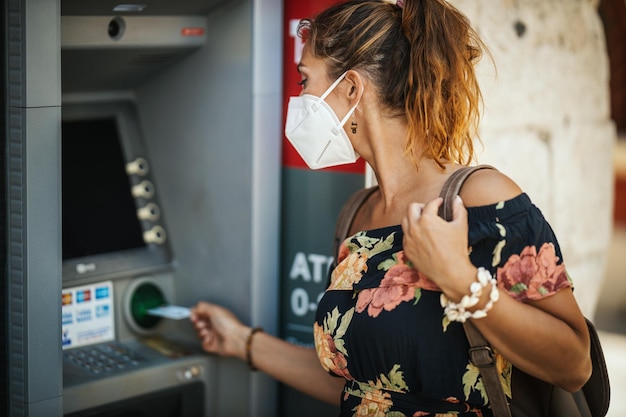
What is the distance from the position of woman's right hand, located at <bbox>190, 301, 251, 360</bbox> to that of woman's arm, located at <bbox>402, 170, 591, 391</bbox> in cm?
92

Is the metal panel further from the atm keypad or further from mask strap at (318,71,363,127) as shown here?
mask strap at (318,71,363,127)

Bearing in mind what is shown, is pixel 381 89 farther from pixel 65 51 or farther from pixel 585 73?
pixel 585 73

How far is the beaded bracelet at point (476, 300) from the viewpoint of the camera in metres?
1.67

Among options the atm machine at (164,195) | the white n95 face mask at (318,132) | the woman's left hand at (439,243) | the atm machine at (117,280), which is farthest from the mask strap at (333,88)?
the atm machine at (117,280)

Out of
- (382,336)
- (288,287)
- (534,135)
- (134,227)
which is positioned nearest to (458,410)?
(382,336)

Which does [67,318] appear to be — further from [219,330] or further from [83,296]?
[219,330]

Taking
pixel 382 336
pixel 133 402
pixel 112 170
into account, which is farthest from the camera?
pixel 112 170

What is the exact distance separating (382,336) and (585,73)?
2.31m

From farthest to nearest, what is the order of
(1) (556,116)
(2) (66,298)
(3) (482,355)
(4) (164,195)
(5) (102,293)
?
(1) (556,116) → (4) (164,195) → (5) (102,293) → (2) (66,298) → (3) (482,355)

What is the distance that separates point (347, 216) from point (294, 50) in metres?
0.62

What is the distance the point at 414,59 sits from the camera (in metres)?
1.93

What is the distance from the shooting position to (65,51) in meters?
2.24

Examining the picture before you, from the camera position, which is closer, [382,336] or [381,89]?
[382,336]

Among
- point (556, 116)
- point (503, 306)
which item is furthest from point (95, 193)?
point (556, 116)
